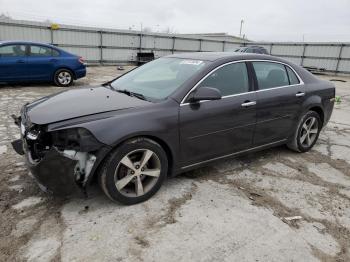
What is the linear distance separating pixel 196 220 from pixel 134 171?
30.3 inches

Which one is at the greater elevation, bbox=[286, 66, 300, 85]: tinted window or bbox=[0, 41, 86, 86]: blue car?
bbox=[286, 66, 300, 85]: tinted window

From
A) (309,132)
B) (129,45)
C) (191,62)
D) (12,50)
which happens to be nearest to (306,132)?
(309,132)

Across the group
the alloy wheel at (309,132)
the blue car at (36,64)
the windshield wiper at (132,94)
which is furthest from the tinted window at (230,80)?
the blue car at (36,64)

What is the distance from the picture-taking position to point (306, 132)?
4840 mm

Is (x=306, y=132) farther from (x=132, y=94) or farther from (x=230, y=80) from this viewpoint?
(x=132, y=94)

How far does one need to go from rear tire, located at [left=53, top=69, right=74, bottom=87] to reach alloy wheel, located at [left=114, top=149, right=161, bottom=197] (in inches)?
314

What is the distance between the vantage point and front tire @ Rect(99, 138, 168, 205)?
2.89 m

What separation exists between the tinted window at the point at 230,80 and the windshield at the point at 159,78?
20cm

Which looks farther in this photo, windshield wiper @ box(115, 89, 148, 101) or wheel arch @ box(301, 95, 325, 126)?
wheel arch @ box(301, 95, 325, 126)

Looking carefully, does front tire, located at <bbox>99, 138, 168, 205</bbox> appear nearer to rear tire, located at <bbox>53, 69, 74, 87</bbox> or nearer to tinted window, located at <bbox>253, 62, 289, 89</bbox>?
tinted window, located at <bbox>253, 62, 289, 89</bbox>

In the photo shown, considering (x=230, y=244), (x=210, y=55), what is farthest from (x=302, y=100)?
(x=230, y=244)

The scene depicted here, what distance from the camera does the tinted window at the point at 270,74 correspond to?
13.3ft

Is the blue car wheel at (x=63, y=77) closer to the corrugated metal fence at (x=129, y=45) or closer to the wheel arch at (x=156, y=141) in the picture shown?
the wheel arch at (x=156, y=141)

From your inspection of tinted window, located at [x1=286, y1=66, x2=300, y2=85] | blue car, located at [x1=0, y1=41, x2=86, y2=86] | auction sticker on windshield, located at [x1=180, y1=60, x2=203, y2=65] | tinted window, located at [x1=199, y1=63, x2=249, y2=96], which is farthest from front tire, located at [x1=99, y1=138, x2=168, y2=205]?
blue car, located at [x1=0, y1=41, x2=86, y2=86]
